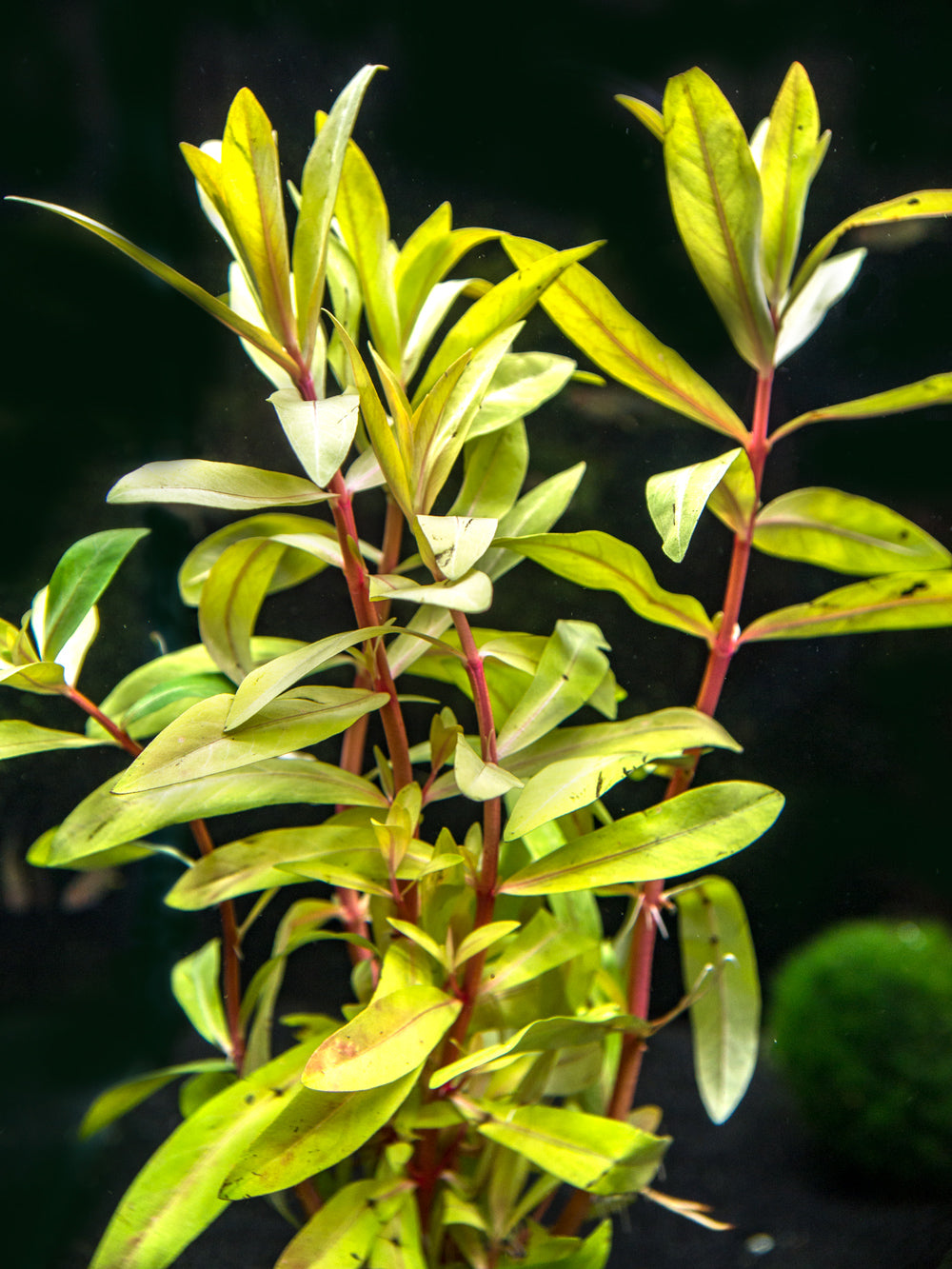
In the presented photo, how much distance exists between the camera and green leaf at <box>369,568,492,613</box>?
0.46 m

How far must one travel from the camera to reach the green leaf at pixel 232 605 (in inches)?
26.8

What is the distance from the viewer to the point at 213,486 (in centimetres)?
56

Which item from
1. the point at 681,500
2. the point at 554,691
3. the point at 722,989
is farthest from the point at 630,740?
the point at 722,989

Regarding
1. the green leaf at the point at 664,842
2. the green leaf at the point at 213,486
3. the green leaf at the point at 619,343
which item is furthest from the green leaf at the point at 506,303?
the green leaf at the point at 664,842

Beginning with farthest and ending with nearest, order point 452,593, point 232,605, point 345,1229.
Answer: point 232,605
point 345,1229
point 452,593

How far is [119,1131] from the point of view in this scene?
3.12 ft

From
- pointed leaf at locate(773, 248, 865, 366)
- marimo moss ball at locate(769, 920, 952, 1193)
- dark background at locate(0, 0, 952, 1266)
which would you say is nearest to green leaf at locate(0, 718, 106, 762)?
dark background at locate(0, 0, 952, 1266)

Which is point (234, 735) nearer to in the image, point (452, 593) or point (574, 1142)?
point (452, 593)

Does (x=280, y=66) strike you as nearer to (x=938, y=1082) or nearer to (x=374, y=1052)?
(x=374, y=1052)

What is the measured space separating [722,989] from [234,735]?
511 millimetres

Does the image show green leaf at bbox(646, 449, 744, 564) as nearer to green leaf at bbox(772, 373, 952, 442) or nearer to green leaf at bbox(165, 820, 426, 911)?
green leaf at bbox(772, 373, 952, 442)

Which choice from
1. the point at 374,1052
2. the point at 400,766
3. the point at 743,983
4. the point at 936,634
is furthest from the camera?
the point at 936,634

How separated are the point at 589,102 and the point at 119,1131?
44.9 inches

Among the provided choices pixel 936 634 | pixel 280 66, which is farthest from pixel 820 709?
pixel 280 66
